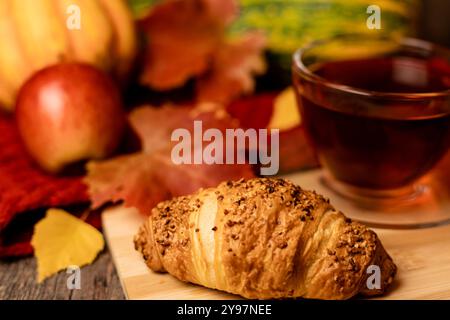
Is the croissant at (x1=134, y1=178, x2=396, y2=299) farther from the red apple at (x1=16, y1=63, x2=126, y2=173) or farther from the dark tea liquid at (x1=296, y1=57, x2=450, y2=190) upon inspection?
Answer: the red apple at (x1=16, y1=63, x2=126, y2=173)

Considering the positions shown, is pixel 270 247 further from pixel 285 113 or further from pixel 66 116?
pixel 285 113

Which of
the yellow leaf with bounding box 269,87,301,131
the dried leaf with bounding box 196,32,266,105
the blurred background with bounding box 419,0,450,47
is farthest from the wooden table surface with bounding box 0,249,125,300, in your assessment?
the blurred background with bounding box 419,0,450,47

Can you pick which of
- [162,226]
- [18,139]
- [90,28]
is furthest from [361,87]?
[18,139]

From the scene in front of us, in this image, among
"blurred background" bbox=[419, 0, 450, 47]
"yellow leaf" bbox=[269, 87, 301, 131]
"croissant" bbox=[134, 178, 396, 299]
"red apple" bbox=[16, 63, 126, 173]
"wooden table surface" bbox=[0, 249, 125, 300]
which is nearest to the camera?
"croissant" bbox=[134, 178, 396, 299]

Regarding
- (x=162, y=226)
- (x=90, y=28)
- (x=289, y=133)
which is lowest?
(x=289, y=133)

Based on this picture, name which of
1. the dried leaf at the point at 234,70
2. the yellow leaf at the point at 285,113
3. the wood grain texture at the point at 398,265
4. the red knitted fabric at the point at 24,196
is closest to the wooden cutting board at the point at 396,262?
the wood grain texture at the point at 398,265
